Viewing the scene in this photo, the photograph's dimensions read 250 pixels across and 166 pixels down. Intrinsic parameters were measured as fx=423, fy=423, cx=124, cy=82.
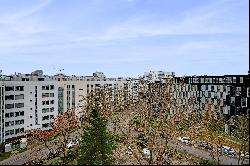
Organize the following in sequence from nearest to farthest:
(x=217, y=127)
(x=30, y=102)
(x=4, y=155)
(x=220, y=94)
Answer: (x=4, y=155), (x=217, y=127), (x=30, y=102), (x=220, y=94)

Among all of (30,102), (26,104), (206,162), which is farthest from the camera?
(30,102)

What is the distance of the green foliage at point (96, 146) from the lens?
41.2 meters

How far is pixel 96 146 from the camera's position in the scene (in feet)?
137

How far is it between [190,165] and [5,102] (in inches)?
1574

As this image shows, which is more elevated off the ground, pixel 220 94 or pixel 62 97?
pixel 220 94

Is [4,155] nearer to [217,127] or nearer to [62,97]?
[217,127]

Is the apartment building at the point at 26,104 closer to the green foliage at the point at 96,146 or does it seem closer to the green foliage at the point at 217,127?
the green foliage at the point at 96,146

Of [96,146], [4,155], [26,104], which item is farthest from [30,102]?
[96,146]

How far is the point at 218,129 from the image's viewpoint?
2982 inches

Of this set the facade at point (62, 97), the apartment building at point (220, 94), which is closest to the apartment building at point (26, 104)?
the facade at point (62, 97)

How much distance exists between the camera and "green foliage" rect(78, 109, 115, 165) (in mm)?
41166

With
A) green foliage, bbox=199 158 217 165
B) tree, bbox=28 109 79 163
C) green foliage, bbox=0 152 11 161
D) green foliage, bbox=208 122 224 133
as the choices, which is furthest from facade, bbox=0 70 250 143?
green foliage, bbox=199 158 217 165

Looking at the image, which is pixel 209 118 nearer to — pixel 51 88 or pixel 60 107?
pixel 51 88

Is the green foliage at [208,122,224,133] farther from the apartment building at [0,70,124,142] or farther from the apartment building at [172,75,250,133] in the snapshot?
the apartment building at [0,70,124,142]
